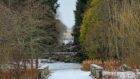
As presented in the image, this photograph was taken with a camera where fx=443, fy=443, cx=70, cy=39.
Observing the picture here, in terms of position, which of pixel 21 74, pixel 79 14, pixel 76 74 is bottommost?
pixel 76 74

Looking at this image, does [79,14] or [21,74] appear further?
[79,14]

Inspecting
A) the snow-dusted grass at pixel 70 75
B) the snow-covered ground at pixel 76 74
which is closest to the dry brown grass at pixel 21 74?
the snow-covered ground at pixel 76 74

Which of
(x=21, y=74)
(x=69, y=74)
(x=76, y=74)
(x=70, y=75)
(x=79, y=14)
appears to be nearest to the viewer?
(x=21, y=74)

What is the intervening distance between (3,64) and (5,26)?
3.80ft

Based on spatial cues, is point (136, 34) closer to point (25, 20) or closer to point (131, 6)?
point (131, 6)

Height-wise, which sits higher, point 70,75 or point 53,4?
point 53,4

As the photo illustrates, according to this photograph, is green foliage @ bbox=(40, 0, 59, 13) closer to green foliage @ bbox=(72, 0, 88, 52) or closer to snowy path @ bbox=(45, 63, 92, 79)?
green foliage @ bbox=(72, 0, 88, 52)

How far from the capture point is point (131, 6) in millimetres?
13492

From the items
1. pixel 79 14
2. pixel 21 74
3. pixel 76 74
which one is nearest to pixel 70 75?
pixel 76 74

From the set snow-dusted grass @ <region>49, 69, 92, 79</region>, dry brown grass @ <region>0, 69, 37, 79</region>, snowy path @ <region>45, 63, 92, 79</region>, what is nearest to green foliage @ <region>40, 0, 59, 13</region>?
snowy path @ <region>45, 63, 92, 79</region>

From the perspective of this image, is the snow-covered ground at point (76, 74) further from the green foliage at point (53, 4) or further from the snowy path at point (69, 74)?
the green foliage at point (53, 4)

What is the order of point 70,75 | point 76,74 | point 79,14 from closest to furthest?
point 70,75, point 76,74, point 79,14

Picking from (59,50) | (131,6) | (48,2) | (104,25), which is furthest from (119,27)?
(59,50)

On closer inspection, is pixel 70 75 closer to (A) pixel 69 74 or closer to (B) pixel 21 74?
(A) pixel 69 74
